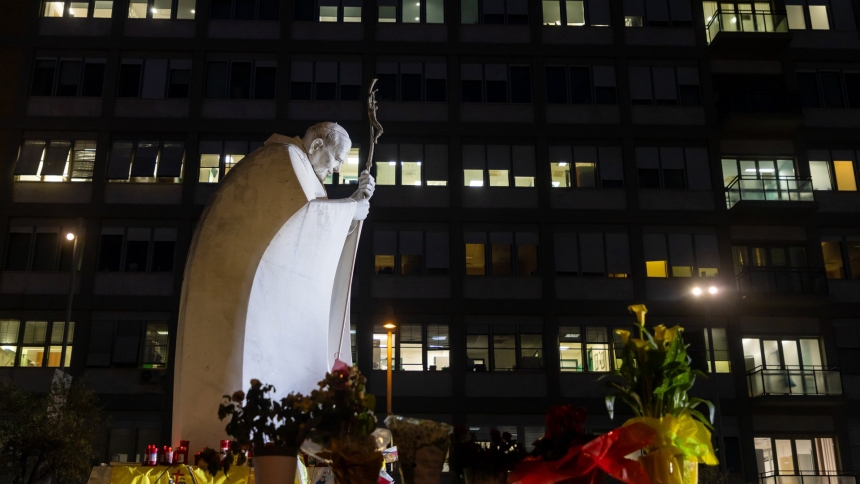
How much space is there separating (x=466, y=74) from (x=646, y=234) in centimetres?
1011

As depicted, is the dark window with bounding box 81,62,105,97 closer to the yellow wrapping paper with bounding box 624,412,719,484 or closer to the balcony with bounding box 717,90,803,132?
the balcony with bounding box 717,90,803,132

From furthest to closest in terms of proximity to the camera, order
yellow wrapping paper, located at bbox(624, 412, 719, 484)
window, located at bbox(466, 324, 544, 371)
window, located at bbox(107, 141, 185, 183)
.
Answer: window, located at bbox(107, 141, 185, 183) → window, located at bbox(466, 324, 544, 371) → yellow wrapping paper, located at bbox(624, 412, 719, 484)

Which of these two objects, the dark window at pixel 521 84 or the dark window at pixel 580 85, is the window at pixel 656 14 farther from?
the dark window at pixel 521 84

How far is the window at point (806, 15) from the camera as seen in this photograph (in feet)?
133

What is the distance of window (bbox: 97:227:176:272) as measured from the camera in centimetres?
3588

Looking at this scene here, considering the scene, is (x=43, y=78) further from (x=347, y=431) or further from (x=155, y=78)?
(x=347, y=431)

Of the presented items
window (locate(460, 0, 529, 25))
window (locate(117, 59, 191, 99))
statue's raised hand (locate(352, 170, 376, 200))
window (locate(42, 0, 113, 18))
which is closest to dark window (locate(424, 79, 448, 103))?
window (locate(460, 0, 529, 25))

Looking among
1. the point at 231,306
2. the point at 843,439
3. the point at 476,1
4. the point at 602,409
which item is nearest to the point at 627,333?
the point at 231,306

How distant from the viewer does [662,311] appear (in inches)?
1416

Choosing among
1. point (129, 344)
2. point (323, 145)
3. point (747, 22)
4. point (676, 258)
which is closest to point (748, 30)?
point (747, 22)

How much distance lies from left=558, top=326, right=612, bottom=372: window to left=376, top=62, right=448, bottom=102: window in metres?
11.1

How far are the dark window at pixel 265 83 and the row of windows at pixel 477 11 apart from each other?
7.98 ft

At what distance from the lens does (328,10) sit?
3941 cm

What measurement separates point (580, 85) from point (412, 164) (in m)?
8.04
